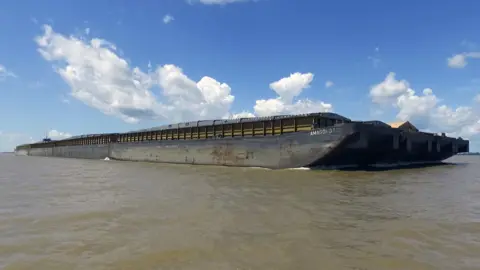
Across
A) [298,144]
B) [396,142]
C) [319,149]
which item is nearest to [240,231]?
[319,149]

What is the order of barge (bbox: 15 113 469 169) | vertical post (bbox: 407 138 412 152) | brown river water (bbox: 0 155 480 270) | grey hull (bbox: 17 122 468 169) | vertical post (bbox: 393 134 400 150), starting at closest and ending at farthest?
brown river water (bbox: 0 155 480 270) → grey hull (bbox: 17 122 468 169) → barge (bbox: 15 113 469 169) → vertical post (bbox: 393 134 400 150) → vertical post (bbox: 407 138 412 152)

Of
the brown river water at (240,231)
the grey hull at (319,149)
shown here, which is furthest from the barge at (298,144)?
the brown river water at (240,231)

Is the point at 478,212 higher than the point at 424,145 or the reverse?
the reverse

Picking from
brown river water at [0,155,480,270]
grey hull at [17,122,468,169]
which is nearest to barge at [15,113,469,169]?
grey hull at [17,122,468,169]

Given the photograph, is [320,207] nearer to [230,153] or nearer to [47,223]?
[47,223]

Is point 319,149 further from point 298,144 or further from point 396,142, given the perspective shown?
point 396,142

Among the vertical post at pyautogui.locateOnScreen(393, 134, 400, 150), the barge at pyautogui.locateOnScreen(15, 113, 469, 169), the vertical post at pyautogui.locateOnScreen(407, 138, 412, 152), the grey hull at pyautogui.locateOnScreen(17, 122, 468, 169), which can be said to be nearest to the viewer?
the grey hull at pyautogui.locateOnScreen(17, 122, 468, 169)

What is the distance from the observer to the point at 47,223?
19.5 ft

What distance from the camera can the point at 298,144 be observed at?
19328 mm

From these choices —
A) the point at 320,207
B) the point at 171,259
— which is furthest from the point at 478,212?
the point at 171,259

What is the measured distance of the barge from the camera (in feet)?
59.2

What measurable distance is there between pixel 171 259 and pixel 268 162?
17.4 metres

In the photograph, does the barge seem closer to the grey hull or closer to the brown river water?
the grey hull

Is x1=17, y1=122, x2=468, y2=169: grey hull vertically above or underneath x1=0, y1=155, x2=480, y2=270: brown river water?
above
